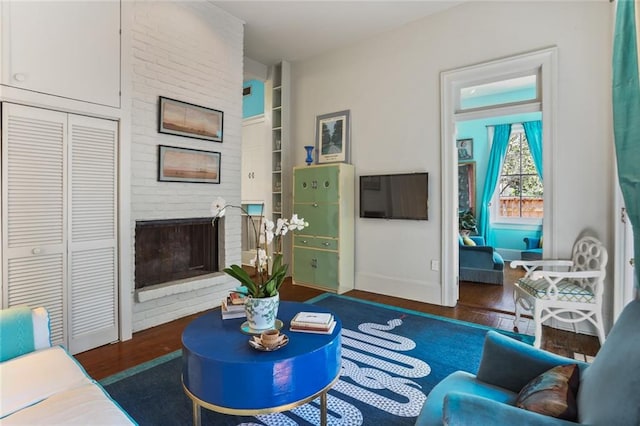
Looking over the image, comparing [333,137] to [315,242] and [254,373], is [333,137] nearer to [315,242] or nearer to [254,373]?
[315,242]

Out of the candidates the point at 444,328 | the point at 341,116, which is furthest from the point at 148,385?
the point at 341,116

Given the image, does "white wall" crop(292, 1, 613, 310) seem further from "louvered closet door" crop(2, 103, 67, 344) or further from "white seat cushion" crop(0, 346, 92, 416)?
"white seat cushion" crop(0, 346, 92, 416)

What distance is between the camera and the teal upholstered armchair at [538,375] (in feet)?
2.93

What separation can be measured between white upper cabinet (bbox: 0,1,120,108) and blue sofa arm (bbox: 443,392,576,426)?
319cm

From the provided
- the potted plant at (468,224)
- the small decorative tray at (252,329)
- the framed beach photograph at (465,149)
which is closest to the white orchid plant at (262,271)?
the small decorative tray at (252,329)

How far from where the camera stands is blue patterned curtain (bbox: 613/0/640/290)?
1.15 meters

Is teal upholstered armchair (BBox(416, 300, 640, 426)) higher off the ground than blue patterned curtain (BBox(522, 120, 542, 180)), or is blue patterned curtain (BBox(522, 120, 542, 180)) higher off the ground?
blue patterned curtain (BBox(522, 120, 542, 180))

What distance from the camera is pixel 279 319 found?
1.93m

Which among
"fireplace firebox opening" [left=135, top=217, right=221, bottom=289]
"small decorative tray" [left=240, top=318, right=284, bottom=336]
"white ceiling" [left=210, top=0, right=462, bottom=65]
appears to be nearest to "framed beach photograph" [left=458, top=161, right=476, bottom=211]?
"white ceiling" [left=210, top=0, right=462, bottom=65]

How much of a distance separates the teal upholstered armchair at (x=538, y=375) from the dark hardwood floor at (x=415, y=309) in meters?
1.63

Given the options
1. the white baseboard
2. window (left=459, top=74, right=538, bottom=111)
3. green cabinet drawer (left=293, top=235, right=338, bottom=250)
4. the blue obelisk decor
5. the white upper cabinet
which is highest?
window (left=459, top=74, right=538, bottom=111)

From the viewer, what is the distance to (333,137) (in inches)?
188

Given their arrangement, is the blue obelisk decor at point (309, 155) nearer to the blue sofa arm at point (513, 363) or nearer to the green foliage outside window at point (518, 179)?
the blue sofa arm at point (513, 363)

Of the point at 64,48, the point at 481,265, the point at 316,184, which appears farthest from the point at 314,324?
the point at 481,265
